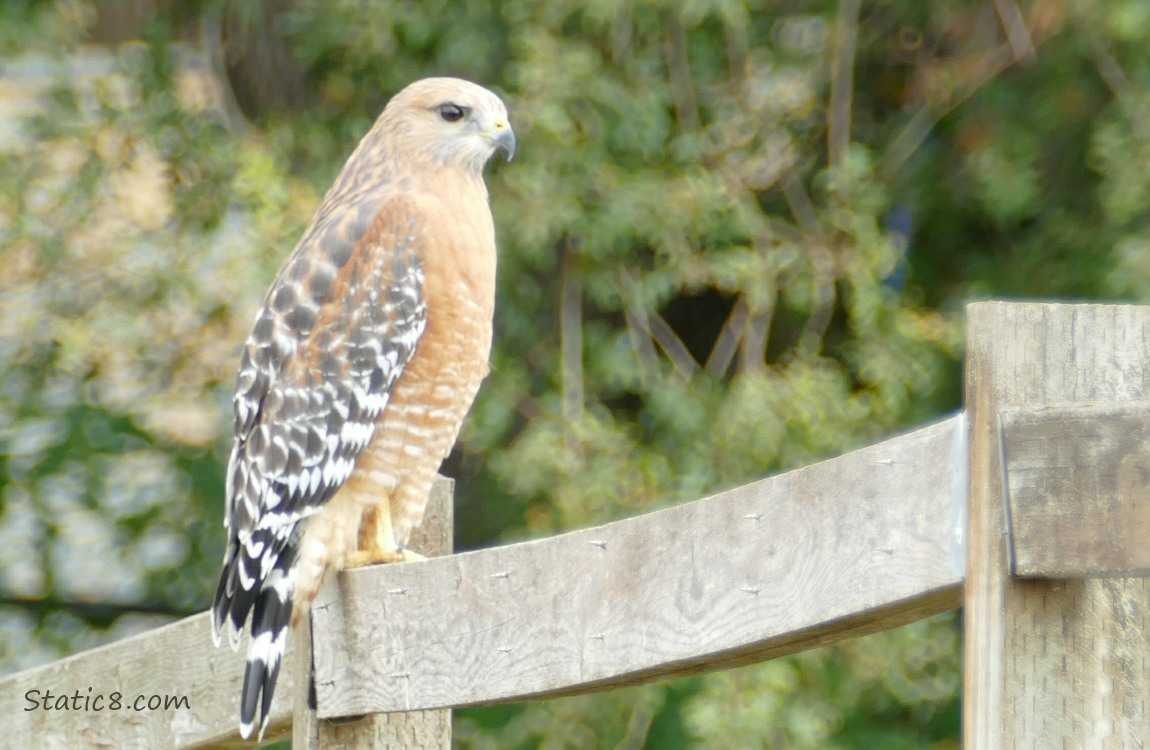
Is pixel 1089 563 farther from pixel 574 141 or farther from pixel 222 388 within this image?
pixel 222 388

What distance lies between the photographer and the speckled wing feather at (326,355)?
258 cm

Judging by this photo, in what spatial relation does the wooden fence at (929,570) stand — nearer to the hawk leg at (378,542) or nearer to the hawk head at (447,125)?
the hawk leg at (378,542)

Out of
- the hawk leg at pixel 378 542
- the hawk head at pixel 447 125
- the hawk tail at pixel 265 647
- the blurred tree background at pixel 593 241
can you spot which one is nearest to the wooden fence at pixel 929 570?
the hawk tail at pixel 265 647

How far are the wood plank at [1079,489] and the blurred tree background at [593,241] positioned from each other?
289 centimetres

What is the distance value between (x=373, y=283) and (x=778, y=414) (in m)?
1.72

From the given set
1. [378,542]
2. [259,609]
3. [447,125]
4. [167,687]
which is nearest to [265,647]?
[259,609]

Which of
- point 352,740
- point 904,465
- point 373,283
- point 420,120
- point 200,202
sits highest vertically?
point 200,202

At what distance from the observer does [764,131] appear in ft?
14.9

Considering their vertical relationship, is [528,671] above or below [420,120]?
below

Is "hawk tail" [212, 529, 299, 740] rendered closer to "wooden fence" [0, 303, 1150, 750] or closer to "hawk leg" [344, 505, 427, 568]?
"hawk leg" [344, 505, 427, 568]

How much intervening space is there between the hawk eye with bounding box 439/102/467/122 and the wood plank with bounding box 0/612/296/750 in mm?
1120

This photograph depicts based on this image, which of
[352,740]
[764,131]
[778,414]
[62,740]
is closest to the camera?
[352,740]

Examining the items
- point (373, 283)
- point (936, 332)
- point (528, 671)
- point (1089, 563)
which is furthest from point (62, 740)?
point (936, 332)

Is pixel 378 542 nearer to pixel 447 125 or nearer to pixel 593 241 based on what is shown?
pixel 447 125
